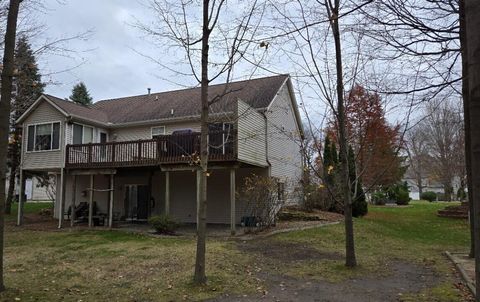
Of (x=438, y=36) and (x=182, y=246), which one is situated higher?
(x=438, y=36)

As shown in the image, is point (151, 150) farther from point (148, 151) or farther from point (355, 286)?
point (355, 286)

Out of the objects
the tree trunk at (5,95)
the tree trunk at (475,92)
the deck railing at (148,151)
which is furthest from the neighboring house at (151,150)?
the tree trunk at (475,92)

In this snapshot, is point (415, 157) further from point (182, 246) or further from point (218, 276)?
point (218, 276)

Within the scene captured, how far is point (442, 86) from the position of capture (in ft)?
26.6

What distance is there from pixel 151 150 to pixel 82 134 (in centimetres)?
530

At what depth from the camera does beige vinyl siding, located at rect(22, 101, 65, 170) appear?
2156 centimetres

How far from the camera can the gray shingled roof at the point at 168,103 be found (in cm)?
2184

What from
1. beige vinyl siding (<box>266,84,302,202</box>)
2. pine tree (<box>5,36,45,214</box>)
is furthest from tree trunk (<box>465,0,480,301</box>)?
beige vinyl siding (<box>266,84,302,202</box>)


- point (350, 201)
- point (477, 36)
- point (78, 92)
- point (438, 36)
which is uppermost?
point (78, 92)

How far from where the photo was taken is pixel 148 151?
63.9 feet

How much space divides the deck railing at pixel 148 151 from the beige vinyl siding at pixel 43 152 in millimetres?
851

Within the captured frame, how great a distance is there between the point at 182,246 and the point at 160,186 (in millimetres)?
9492

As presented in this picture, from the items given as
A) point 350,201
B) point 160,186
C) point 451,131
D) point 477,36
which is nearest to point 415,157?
point 451,131

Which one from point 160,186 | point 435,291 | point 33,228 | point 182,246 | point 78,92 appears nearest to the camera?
point 435,291
